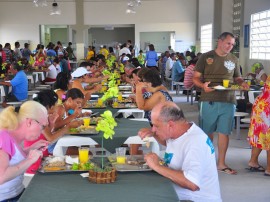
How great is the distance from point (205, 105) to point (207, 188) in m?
2.37

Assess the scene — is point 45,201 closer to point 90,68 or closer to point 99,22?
point 90,68

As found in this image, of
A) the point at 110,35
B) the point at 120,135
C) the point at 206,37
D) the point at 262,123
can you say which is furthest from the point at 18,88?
the point at 110,35

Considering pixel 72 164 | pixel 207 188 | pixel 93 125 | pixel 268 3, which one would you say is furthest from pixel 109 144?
pixel 268 3

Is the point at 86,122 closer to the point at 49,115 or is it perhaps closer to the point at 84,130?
the point at 84,130

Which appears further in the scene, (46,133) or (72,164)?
(46,133)

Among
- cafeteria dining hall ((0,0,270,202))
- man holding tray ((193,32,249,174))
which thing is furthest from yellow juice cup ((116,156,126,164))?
man holding tray ((193,32,249,174))

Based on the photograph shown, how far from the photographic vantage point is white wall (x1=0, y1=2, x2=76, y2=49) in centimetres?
1627

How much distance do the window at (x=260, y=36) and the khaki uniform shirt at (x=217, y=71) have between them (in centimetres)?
506

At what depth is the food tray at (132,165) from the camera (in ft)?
7.76

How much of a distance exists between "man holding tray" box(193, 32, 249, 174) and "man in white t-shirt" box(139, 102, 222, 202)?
7.32ft

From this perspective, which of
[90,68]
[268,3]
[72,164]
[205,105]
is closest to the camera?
[72,164]

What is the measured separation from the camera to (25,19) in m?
16.4

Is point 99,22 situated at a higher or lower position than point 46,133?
higher

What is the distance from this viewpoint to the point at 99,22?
1645 centimetres
